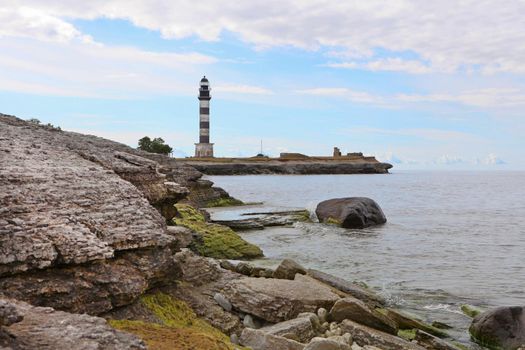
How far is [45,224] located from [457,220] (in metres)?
36.7

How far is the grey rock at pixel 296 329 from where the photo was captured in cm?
828

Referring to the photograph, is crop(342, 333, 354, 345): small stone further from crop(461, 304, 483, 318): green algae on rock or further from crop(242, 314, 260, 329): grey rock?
crop(461, 304, 483, 318): green algae on rock

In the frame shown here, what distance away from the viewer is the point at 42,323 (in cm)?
526

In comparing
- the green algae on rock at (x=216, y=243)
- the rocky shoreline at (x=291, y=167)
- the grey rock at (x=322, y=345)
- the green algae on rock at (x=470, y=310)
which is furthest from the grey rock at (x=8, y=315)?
the rocky shoreline at (x=291, y=167)

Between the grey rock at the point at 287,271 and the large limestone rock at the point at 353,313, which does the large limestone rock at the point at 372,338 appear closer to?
the large limestone rock at the point at 353,313

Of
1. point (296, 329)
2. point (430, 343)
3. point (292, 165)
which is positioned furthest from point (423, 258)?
point (292, 165)

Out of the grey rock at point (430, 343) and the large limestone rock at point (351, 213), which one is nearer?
the grey rock at point (430, 343)

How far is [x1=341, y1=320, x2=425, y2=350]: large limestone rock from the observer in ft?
29.5

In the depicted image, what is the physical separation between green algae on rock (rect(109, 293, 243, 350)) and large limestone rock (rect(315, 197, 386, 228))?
2266cm

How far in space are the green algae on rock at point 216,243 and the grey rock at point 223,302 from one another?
7281mm

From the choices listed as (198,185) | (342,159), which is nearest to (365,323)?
(198,185)

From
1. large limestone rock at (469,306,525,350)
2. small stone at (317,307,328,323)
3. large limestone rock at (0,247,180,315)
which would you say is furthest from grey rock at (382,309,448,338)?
large limestone rock at (0,247,180,315)

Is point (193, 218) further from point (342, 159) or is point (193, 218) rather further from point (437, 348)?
point (342, 159)

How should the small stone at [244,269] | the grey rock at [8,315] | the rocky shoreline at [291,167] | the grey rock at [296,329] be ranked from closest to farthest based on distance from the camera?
the grey rock at [8,315]
the grey rock at [296,329]
the small stone at [244,269]
the rocky shoreline at [291,167]
